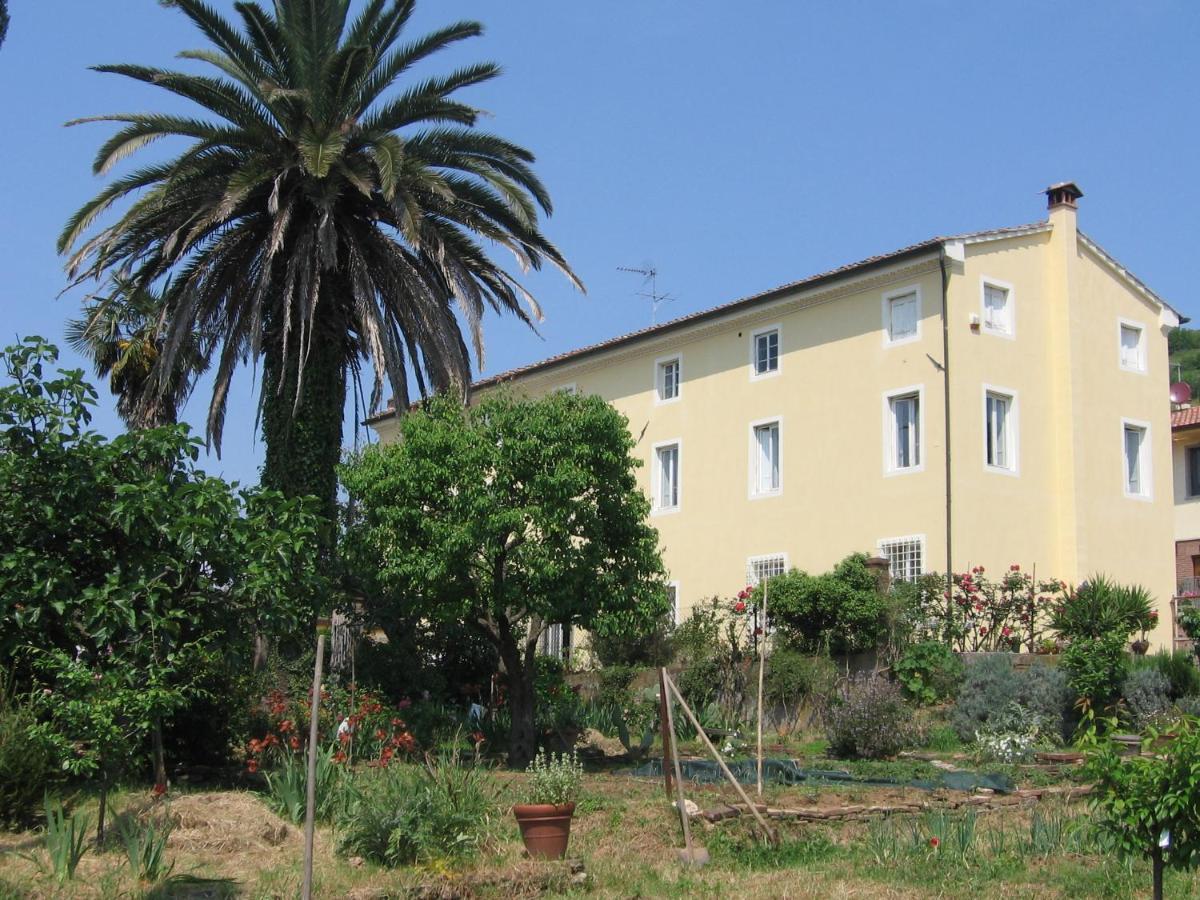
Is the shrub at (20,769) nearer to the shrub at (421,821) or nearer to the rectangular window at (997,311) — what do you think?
the shrub at (421,821)

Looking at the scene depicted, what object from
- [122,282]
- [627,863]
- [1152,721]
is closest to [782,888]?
[627,863]

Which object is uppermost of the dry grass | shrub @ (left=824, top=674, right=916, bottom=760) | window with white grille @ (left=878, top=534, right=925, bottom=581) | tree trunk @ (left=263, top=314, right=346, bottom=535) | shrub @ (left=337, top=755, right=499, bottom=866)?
tree trunk @ (left=263, top=314, right=346, bottom=535)

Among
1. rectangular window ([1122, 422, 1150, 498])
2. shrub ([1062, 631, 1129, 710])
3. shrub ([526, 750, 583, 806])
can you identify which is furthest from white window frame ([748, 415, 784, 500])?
shrub ([526, 750, 583, 806])

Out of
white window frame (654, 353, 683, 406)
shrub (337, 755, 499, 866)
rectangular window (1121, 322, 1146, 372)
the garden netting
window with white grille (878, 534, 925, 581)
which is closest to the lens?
Result: shrub (337, 755, 499, 866)

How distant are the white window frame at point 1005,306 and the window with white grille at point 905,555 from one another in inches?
179

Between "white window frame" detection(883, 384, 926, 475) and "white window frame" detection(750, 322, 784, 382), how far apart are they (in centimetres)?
318

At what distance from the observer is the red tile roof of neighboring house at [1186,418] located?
1481 inches

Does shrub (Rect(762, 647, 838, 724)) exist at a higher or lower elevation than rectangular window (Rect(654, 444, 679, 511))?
lower

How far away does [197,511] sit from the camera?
1388 centimetres

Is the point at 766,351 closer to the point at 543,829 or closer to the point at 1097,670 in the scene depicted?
the point at 1097,670

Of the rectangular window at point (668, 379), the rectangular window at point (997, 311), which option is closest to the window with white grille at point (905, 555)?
the rectangular window at point (997, 311)

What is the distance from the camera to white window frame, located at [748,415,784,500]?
99.8 feet

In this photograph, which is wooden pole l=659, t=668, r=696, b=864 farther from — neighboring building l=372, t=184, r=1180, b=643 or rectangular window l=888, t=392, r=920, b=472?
rectangular window l=888, t=392, r=920, b=472

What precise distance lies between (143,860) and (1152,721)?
1467 centimetres
